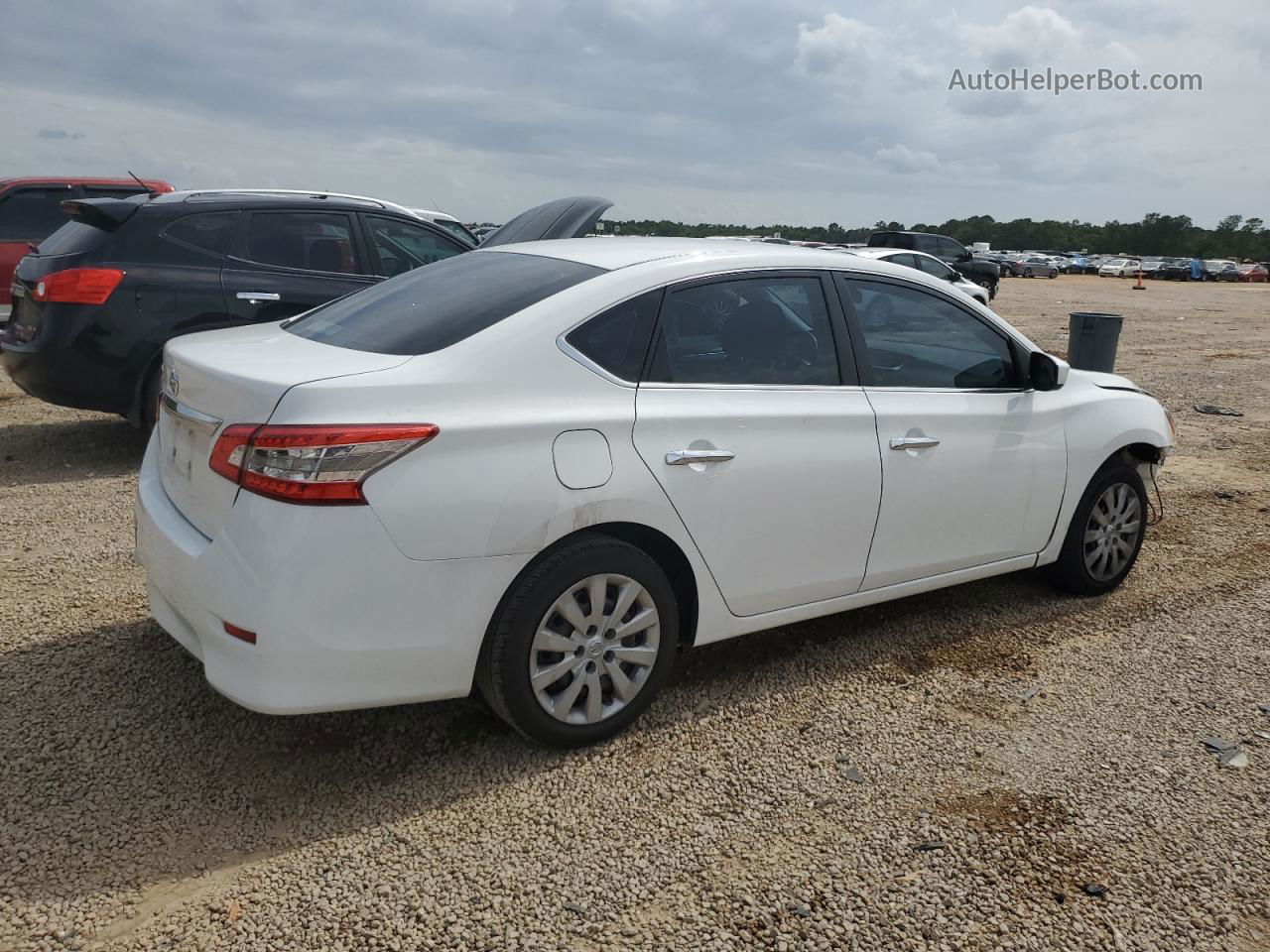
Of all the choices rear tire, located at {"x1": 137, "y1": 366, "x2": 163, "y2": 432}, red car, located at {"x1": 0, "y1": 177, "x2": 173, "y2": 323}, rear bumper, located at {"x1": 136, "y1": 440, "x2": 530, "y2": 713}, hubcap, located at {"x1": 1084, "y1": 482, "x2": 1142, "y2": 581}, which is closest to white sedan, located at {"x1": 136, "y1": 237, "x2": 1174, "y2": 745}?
rear bumper, located at {"x1": 136, "y1": 440, "x2": 530, "y2": 713}

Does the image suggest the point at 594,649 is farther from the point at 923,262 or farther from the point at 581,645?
the point at 923,262

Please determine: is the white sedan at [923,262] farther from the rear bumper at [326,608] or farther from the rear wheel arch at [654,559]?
the rear bumper at [326,608]

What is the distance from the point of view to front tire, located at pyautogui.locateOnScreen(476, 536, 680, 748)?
3082mm

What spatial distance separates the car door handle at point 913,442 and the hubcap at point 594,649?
1199mm

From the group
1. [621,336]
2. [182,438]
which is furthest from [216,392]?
[621,336]

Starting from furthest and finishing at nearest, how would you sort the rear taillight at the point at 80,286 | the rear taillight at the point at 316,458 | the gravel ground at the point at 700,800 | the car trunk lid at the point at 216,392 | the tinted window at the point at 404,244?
1. the tinted window at the point at 404,244
2. the rear taillight at the point at 80,286
3. the car trunk lid at the point at 216,392
4. the rear taillight at the point at 316,458
5. the gravel ground at the point at 700,800

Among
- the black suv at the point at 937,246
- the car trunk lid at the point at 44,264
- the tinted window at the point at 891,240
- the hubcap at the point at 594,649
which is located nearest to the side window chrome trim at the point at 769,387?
the hubcap at the point at 594,649

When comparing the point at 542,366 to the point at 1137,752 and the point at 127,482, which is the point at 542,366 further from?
the point at 127,482

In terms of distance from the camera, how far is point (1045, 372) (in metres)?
4.42

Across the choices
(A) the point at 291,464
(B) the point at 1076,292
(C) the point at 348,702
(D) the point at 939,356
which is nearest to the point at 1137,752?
(D) the point at 939,356

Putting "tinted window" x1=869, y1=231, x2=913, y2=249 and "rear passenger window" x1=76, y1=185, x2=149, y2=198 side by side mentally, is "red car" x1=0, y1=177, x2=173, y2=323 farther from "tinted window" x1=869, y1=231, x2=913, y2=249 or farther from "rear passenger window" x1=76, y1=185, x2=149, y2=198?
"tinted window" x1=869, y1=231, x2=913, y2=249

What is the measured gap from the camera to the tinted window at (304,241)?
707 cm

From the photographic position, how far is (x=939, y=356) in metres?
4.24

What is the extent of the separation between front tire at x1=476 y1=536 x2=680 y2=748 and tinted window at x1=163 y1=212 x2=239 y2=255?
192 inches
